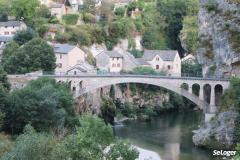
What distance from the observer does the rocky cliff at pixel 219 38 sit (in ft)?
152

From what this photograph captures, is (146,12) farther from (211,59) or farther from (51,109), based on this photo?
(51,109)

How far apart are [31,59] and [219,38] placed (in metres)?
18.3

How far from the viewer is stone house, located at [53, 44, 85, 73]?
2606 inches

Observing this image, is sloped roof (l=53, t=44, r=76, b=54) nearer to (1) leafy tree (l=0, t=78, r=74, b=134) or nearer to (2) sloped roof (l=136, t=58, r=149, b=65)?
(2) sloped roof (l=136, t=58, r=149, b=65)

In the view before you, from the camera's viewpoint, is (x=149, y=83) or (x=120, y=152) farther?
(x=149, y=83)

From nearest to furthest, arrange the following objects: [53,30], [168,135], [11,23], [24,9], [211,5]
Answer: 1. [211,5]
2. [168,135]
3. [11,23]
4. [53,30]
5. [24,9]

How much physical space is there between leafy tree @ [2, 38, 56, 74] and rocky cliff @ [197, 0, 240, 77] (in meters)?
14.7

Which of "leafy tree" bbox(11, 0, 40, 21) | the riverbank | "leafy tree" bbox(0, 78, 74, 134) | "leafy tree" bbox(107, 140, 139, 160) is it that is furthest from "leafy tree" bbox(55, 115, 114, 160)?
"leafy tree" bbox(11, 0, 40, 21)

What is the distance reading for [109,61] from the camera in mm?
71750

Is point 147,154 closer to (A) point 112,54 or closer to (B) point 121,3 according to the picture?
(A) point 112,54

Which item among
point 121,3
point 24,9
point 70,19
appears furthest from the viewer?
point 121,3

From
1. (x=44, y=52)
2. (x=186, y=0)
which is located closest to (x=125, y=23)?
(x=186, y=0)

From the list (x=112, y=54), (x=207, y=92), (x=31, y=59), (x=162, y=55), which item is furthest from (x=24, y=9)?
(x=207, y=92)

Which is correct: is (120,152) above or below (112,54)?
below
